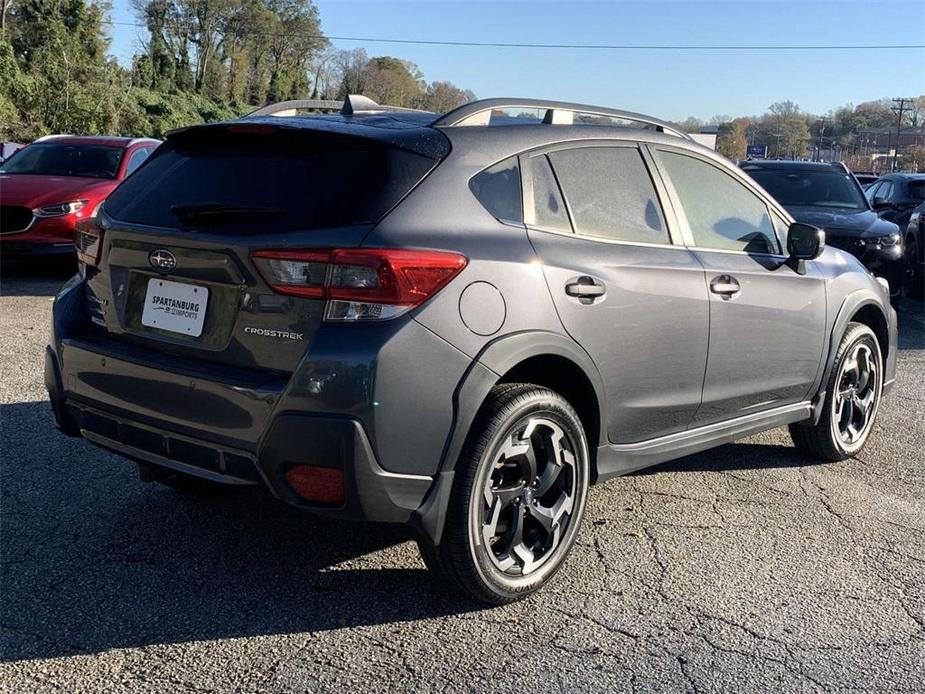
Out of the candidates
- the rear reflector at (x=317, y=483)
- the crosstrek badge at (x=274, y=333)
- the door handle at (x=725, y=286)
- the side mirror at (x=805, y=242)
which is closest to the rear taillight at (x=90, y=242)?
the crosstrek badge at (x=274, y=333)

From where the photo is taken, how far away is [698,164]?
14.4ft

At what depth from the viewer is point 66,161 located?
37.1 feet

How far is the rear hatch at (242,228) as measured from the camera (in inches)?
118

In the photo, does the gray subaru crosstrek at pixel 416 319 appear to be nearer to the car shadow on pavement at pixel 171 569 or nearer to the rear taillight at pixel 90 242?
the rear taillight at pixel 90 242

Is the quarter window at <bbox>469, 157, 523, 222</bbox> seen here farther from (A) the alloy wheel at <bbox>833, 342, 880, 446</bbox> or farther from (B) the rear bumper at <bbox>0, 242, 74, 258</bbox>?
(B) the rear bumper at <bbox>0, 242, 74, 258</bbox>

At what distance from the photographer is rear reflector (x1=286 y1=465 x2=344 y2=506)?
2922 mm

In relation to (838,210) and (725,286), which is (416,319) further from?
(838,210)

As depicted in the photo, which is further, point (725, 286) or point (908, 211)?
point (908, 211)

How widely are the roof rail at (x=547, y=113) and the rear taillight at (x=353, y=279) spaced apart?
75 cm

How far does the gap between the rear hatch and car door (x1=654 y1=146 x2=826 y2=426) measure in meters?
1.48

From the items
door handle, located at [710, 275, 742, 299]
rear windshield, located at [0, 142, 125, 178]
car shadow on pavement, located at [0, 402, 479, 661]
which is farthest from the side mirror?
rear windshield, located at [0, 142, 125, 178]

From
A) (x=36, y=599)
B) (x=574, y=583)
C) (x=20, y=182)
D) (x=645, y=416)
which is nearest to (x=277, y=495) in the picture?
(x=36, y=599)

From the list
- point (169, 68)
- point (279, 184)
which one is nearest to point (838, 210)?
point (279, 184)

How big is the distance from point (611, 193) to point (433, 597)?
1720 mm
